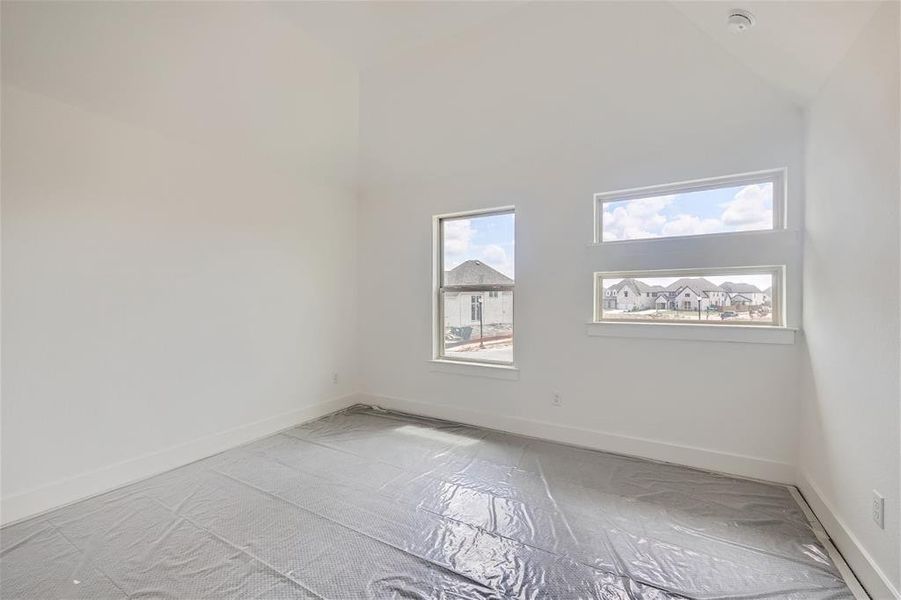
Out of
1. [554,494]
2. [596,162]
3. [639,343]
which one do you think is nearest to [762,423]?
[639,343]

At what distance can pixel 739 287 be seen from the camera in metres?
2.66

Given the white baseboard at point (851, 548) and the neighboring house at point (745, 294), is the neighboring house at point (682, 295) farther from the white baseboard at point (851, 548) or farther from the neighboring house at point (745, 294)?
the white baseboard at point (851, 548)

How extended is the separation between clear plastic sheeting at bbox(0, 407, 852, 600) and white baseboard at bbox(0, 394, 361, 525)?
94 mm

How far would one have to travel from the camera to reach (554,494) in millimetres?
2361

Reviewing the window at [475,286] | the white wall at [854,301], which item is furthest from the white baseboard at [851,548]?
the window at [475,286]

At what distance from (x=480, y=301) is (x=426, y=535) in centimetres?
221

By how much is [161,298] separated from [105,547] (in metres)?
1.51

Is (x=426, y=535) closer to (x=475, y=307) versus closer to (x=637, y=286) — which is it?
(x=475, y=307)

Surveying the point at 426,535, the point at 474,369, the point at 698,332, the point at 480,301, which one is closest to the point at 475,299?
the point at 480,301

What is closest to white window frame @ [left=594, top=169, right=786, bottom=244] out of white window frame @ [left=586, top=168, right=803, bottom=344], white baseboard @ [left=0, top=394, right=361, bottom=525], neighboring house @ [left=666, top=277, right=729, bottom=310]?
white window frame @ [left=586, top=168, right=803, bottom=344]

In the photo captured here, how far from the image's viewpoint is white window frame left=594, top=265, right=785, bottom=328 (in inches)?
100.0

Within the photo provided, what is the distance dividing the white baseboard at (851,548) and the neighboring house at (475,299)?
2.24 metres

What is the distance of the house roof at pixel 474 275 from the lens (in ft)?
11.9

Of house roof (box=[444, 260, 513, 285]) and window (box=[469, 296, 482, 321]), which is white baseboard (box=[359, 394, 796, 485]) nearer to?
window (box=[469, 296, 482, 321])
